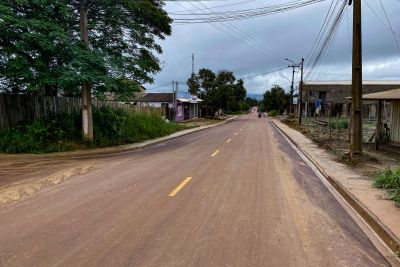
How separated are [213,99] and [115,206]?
7173 cm

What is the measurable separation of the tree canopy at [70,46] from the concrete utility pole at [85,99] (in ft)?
1.33

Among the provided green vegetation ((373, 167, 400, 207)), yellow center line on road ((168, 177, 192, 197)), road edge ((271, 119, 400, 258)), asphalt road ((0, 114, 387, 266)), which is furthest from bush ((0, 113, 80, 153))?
green vegetation ((373, 167, 400, 207))

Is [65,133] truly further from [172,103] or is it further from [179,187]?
[172,103]

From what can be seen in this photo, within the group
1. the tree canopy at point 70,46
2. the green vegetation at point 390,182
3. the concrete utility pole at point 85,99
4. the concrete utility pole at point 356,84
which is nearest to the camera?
the green vegetation at point 390,182

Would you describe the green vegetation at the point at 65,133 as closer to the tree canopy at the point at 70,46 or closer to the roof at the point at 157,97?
the tree canopy at the point at 70,46

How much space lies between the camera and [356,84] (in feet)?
54.2

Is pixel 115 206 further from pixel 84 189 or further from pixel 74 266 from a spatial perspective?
pixel 74 266

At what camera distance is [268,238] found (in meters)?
6.59

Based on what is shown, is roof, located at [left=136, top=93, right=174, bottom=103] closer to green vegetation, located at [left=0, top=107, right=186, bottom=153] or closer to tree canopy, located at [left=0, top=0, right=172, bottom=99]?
green vegetation, located at [left=0, top=107, right=186, bottom=153]

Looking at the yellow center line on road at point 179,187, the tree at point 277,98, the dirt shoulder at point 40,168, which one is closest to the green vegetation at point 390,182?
the yellow center line on road at point 179,187

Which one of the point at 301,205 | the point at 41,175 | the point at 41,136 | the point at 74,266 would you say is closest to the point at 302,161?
the point at 301,205

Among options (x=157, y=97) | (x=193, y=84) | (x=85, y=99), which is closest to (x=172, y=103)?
(x=157, y=97)

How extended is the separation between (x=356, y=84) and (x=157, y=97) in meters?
53.7

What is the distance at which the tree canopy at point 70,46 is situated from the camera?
18047 millimetres
